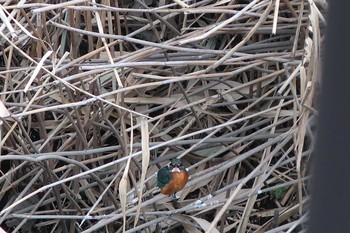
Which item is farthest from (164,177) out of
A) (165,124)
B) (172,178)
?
(165,124)

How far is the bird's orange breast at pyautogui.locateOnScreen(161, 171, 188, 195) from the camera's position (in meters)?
1.12

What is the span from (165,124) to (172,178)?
10.6 inches

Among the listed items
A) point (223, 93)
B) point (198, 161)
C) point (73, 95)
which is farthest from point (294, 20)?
point (73, 95)

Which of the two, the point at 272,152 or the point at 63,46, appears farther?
the point at 63,46

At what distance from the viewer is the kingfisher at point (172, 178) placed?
3.68 ft

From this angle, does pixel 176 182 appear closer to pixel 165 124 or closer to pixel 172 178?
pixel 172 178

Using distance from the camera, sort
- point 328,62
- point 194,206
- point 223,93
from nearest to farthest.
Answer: point 328,62 → point 194,206 → point 223,93

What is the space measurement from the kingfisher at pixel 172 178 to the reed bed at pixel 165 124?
0.13 feet

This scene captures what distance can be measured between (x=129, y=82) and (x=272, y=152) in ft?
1.03

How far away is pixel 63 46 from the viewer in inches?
56.9

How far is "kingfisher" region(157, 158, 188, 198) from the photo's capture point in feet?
3.68

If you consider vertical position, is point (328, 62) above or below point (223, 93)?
above

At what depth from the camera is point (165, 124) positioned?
1.37 m

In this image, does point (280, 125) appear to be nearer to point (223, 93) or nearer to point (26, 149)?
point (223, 93)
